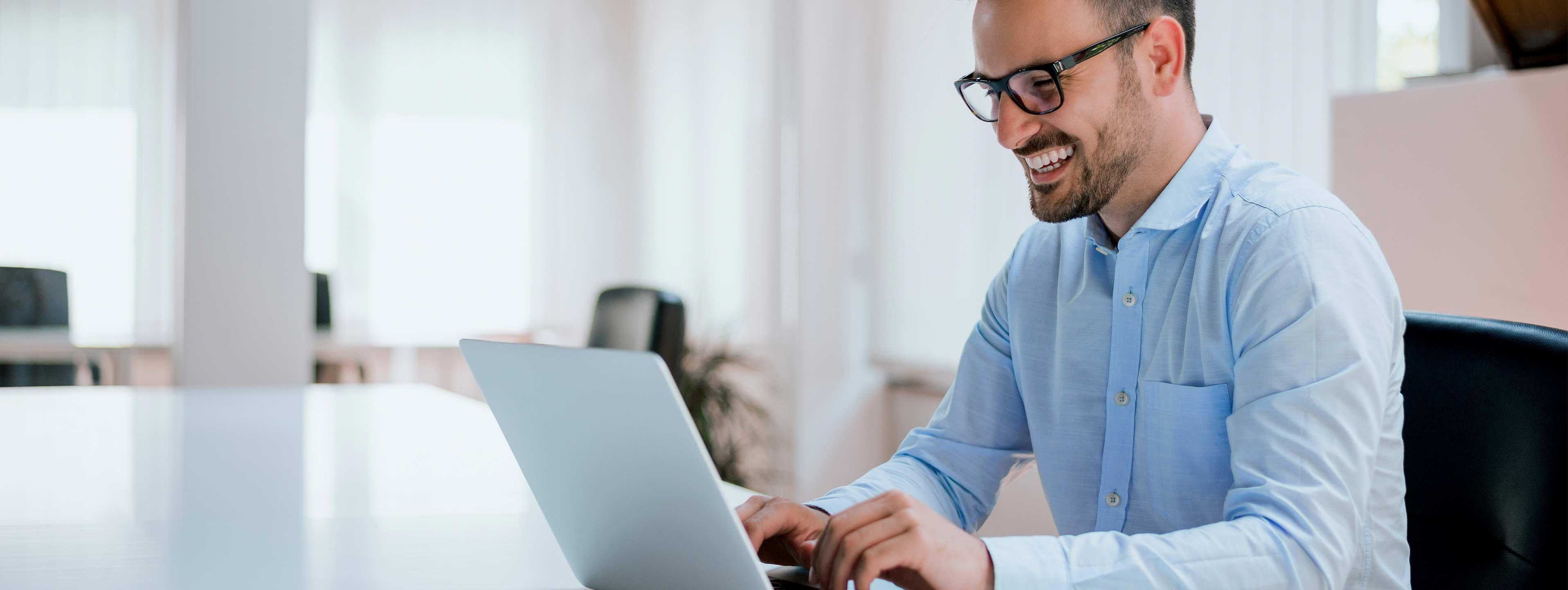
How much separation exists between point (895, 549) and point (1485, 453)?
0.56m

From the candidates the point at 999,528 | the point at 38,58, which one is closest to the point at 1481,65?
the point at 999,528

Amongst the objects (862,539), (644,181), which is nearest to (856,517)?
(862,539)

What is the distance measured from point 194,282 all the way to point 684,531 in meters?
3.22

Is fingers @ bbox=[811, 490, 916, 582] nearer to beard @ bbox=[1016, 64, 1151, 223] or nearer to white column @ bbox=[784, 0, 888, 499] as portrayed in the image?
beard @ bbox=[1016, 64, 1151, 223]

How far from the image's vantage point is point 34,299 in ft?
14.9

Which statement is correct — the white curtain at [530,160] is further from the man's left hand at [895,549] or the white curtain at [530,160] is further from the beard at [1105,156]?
the man's left hand at [895,549]

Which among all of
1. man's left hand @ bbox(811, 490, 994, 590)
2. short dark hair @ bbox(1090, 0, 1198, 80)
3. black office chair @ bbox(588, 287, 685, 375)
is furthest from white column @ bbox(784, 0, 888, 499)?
man's left hand @ bbox(811, 490, 994, 590)

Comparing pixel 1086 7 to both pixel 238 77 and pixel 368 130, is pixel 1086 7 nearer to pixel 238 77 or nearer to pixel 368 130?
pixel 238 77

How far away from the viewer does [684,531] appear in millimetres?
776

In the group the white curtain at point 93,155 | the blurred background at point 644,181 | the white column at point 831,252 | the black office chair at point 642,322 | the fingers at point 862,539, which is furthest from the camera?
the white curtain at point 93,155

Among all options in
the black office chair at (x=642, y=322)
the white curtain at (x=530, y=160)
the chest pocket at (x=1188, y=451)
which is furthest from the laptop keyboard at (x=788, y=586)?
the white curtain at (x=530, y=160)

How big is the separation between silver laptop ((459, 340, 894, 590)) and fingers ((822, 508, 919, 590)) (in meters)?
0.09

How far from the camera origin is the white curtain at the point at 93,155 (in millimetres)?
4805

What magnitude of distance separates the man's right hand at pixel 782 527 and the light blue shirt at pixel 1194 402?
0.50 ft
